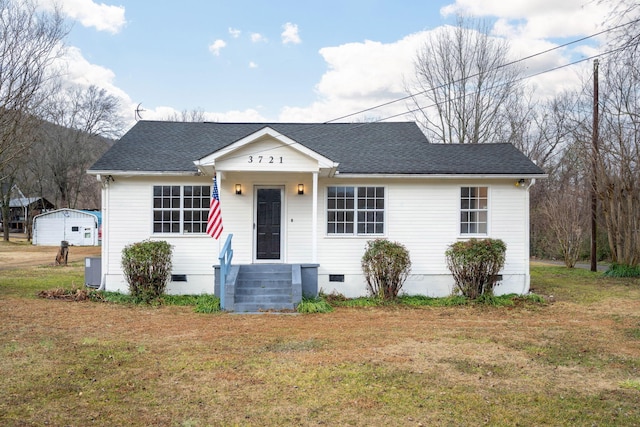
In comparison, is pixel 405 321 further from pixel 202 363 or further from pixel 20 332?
pixel 20 332

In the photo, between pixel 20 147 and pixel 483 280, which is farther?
pixel 20 147

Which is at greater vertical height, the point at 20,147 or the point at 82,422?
the point at 20,147

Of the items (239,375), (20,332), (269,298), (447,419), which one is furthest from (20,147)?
(447,419)

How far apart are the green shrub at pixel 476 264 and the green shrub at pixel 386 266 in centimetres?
119

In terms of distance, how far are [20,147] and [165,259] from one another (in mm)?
7380

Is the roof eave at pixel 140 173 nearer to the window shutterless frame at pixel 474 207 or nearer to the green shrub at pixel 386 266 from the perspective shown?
the green shrub at pixel 386 266

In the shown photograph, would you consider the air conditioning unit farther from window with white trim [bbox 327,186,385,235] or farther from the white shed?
the white shed

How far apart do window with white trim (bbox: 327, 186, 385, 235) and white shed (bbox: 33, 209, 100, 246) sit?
2740cm

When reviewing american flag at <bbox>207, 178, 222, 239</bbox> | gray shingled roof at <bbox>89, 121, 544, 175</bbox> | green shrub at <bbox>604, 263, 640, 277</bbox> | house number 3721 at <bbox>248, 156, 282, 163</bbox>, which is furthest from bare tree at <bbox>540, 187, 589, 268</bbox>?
american flag at <bbox>207, 178, 222, 239</bbox>

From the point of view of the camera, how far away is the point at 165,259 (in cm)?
1160

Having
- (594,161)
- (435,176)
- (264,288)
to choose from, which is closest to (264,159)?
(264,288)

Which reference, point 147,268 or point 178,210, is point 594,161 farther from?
point 147,268

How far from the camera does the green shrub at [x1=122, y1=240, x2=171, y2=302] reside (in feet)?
37.0

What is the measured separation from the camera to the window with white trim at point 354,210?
12.6 m
